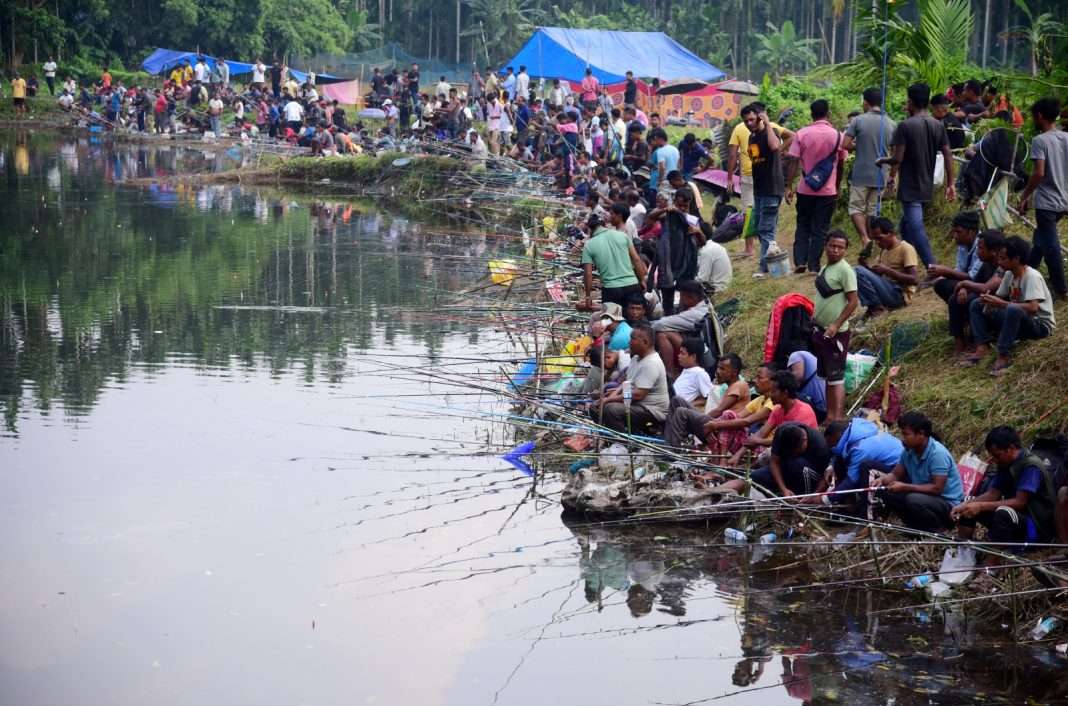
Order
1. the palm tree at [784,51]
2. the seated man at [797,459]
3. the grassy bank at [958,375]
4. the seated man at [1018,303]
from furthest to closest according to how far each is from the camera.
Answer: the palm tree at [784,51] → the seated man at [1018,303] → the grassy bank at [958,375] → the seated man at [797,459]

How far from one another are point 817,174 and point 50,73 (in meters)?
39.1

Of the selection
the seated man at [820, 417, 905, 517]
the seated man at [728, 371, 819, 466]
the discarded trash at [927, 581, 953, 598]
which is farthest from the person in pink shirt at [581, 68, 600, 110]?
the discarded trash at [927, 581, 953, 598]

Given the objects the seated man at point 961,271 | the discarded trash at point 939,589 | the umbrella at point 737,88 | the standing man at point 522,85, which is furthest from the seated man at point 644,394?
the umbrella at point 737,88

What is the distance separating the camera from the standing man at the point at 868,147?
11367 millimetres

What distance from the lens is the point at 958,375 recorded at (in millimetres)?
9227

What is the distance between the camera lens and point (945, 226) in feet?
40.1

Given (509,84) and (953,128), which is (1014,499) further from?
(509,84)

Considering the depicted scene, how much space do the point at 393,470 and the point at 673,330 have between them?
2.56 m

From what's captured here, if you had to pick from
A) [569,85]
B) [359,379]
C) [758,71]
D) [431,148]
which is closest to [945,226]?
[359,379]

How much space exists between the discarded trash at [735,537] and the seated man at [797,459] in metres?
0.35

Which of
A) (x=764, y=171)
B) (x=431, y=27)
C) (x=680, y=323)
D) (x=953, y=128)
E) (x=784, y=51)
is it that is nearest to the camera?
(x=680, y=323)

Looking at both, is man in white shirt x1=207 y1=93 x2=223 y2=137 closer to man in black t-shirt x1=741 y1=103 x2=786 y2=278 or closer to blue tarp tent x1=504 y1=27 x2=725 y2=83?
blue tarp tent x1=504 y1=27 x2=725 y2=83

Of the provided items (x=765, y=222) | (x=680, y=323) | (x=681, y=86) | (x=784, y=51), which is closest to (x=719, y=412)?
(x=680, y=323)

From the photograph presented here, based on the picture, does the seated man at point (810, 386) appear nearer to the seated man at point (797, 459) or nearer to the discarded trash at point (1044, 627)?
the seated man at point (797, 459)
